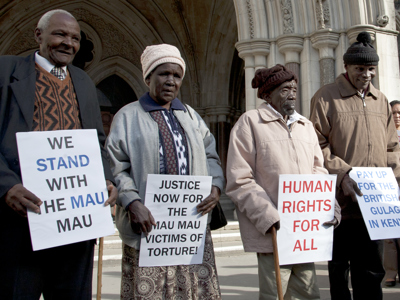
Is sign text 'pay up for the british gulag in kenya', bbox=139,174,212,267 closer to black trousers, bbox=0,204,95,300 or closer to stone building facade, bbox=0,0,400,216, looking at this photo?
black trousers, bbox=0,204,95,300

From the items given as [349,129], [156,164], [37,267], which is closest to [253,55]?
[349,129]

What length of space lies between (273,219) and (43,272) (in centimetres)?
115

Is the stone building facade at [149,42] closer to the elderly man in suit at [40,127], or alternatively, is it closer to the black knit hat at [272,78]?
the black knit hat at [272,78]

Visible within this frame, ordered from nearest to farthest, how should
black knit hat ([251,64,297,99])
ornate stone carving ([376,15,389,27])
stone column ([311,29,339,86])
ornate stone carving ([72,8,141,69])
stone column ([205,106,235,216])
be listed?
black knit hat ([251,64,297,99])
ornate stone carving ([376,15,389,27])
stone column ([311,29,339,86])
stone column ([205,106,235,216])
ornate stone carving ([72,8,141,69])

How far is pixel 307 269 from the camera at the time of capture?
2443 mm

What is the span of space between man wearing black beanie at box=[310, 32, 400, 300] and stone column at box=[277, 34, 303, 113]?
391 centimetres

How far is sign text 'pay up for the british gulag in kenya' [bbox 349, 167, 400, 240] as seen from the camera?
271 centimetres

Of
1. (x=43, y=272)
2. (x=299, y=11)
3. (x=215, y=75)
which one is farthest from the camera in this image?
(x=215, y=75)

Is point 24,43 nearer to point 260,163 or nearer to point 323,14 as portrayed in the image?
point 323,14

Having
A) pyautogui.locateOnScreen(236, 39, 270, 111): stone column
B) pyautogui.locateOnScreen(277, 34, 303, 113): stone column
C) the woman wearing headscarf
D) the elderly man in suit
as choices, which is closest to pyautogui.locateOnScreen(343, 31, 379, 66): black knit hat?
the woman wearing headscarf

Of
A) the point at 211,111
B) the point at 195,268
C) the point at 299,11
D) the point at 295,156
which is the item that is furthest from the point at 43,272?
the point at 211,111

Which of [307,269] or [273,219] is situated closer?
[273,219]

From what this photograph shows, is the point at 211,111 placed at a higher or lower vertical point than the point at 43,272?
higher

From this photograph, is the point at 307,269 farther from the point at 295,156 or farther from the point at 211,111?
the point at 211,111
